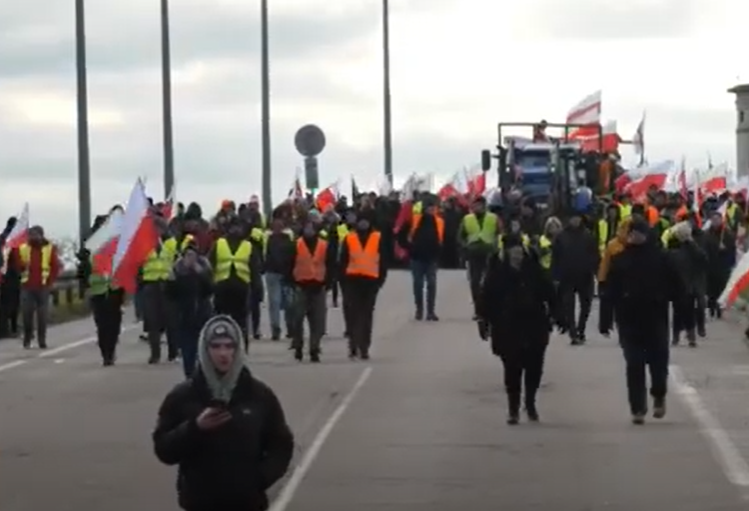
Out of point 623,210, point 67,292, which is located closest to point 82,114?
point 67,292

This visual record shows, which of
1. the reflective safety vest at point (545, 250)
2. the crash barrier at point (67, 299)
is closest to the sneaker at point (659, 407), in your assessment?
the reflective safety vest at point (545, 250)

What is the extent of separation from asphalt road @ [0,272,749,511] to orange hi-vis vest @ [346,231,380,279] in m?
1.05

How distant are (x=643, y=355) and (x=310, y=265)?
9.44m

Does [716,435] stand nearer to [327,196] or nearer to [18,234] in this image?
[18,234]

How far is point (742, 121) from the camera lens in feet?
369

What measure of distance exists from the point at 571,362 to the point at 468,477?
1214cm

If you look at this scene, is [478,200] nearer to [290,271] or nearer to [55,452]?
[290,271]

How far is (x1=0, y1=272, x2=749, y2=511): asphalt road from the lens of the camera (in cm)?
1738

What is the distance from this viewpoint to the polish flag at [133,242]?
3033 cm

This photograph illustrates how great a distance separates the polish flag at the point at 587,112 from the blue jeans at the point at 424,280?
27.6 meters

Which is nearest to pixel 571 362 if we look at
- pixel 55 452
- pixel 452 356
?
pixel 452 356

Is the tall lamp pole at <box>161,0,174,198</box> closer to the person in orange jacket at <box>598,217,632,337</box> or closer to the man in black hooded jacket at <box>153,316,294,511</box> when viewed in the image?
the person in orange jacket at <box>598,217,632,337</box>

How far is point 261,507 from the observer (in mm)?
10734

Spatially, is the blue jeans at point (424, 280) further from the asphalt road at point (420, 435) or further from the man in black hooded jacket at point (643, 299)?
the man in black hooded jacket at point (643, 299)
